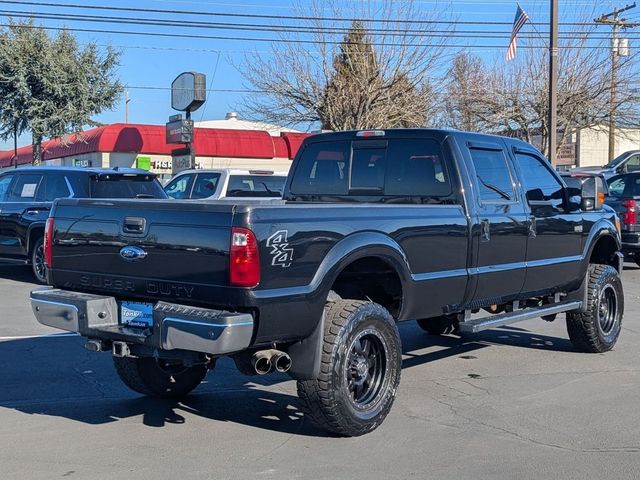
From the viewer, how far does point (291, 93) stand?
31.4 meters

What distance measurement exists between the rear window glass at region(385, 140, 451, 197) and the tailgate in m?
2.27

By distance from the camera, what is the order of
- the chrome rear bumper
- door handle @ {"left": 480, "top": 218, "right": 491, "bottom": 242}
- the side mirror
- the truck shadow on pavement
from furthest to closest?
the side mirror
door handle @ {"left": 480, "top": 218, "right": 491, "bottom": 242}
the truck shadow on pavement
the chrome rear bumper

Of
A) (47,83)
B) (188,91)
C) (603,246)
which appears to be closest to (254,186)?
(603,246)

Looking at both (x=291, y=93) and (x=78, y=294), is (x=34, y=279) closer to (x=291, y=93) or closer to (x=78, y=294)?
(x=78, y=294)

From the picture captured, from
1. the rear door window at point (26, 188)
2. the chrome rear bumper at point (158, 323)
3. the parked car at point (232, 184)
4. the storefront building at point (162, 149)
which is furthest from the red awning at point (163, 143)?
the chrome rear bumper at point (158, 323)

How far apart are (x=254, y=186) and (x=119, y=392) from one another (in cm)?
903

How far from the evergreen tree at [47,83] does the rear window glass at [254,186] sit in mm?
14726

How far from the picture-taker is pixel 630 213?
1562cm

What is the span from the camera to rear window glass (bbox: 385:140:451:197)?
22.0 ft

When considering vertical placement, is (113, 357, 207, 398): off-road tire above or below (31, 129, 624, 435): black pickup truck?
below

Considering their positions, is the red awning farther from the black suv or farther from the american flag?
the black suv

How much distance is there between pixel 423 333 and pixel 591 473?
4638 mm

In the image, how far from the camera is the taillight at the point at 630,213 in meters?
15.6

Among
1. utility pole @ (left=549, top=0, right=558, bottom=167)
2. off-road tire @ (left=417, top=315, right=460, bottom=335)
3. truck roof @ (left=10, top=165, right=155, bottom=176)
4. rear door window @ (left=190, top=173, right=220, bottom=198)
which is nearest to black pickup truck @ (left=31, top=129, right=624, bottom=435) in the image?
off-road tire @ (left=417, top=315, right=460, bottom=335)
